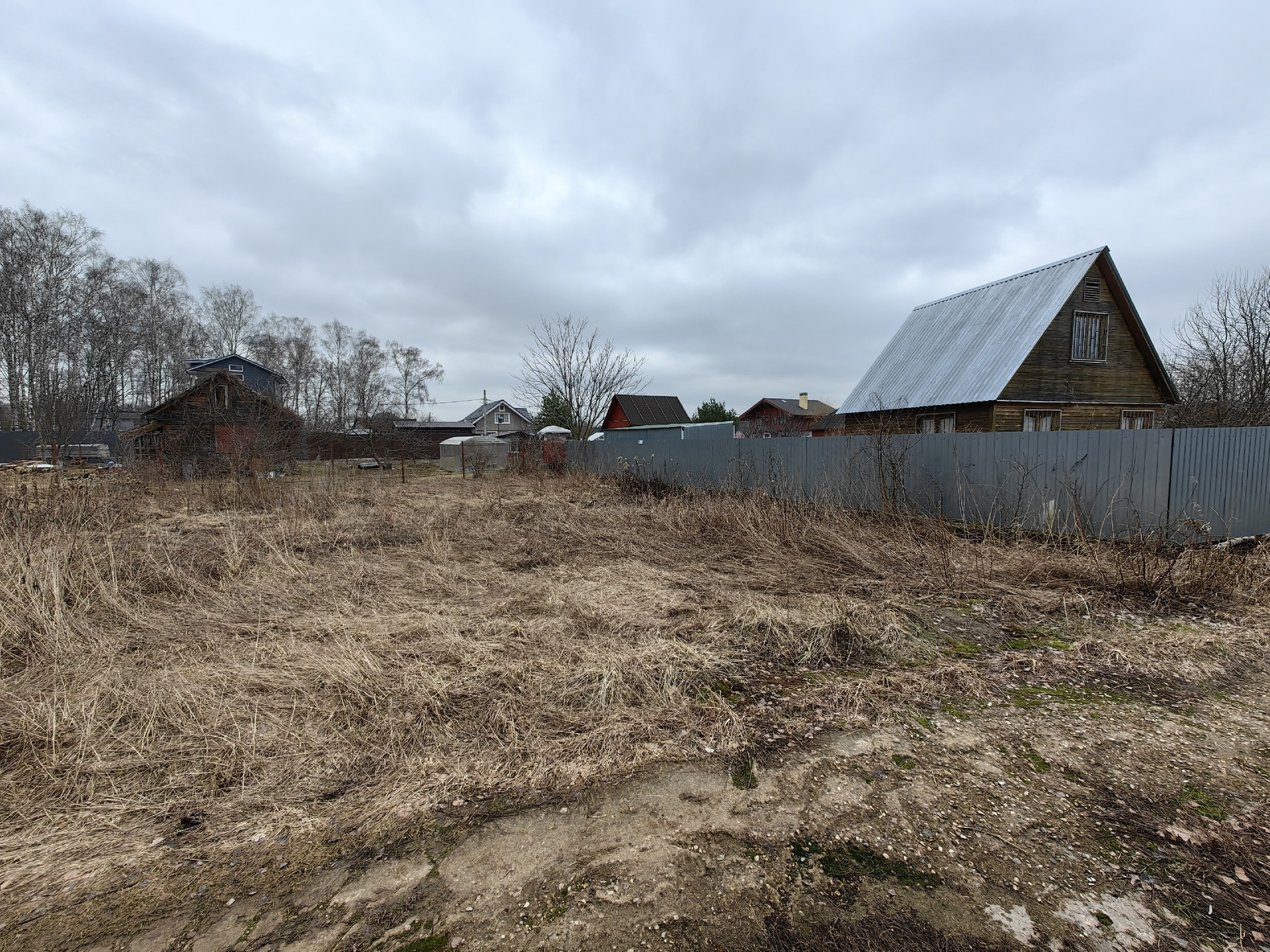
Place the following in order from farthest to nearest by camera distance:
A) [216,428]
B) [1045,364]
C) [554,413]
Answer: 1. [554,413]
2. [216,428]
3. [1045,364]

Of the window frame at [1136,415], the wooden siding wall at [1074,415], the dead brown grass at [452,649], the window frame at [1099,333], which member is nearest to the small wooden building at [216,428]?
the dead brown grass at [452,649]

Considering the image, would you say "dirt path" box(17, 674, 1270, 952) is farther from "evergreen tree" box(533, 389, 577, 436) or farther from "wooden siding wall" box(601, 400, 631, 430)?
"wooden siding wall" box(601, 400, 631, 430)

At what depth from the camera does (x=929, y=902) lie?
1683mm

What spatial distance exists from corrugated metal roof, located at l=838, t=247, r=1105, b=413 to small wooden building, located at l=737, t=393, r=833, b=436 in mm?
14619

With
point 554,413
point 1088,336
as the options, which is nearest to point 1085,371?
point 1088,336

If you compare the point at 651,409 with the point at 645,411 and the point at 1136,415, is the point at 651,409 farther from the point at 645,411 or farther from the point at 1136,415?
the point at 1136,415

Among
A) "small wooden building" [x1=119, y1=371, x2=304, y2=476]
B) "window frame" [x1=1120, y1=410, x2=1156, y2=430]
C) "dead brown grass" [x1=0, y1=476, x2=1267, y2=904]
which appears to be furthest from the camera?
"small wooden building" [x1=119, y1=371, x2=304, y2=476]

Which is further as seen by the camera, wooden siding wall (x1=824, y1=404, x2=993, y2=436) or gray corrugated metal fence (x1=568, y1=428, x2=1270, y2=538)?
wooden siding wall (x1=824, y1=404, x2=993, y2=436)

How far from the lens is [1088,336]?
14.4m

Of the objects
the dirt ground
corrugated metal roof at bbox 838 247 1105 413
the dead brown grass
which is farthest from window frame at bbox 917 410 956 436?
the dirt ground

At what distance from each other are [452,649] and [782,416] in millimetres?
42703

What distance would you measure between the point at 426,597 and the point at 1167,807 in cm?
494

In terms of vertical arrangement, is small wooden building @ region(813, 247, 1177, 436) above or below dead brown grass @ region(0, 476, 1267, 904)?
above

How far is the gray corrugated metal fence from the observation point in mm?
6422
